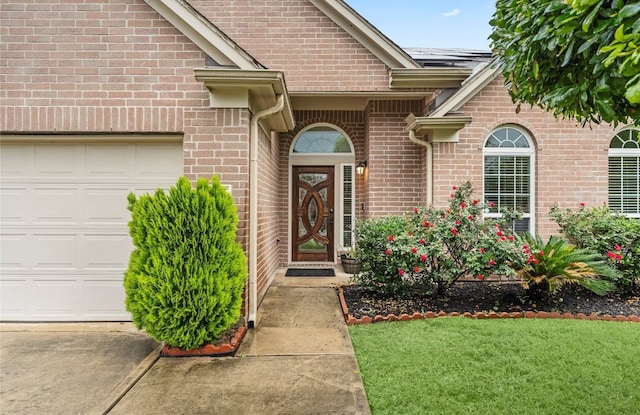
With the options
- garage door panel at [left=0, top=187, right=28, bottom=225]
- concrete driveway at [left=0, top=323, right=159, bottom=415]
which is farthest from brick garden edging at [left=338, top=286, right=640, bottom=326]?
garage door panel at [left=0, top=187, right=28, bottom=225]

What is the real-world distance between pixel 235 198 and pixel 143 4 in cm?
262

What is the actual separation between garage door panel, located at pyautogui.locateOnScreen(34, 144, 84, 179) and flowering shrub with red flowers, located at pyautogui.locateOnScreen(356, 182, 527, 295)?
417cm

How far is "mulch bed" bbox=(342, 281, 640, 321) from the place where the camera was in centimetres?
510

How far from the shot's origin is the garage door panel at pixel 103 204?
4762 millimetres

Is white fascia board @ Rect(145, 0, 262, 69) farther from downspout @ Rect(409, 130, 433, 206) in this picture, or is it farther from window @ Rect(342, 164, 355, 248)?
window @ Rect(342, 164, 355, 248)

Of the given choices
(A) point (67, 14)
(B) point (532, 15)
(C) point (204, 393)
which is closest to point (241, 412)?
(C) point (204, 393)

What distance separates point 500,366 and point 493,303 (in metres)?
2.13

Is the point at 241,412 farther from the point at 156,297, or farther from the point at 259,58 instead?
the point at 259,58

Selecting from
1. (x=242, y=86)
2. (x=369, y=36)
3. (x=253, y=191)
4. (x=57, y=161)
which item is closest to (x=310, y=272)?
(x=253, y=191)

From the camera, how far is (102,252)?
4.80 m

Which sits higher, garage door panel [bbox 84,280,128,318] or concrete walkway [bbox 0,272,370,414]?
garage door panel [bbox 84,280,128,318]

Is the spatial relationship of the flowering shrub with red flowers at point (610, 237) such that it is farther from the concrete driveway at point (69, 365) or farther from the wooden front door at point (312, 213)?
the concrete driveway at point (69, 365)

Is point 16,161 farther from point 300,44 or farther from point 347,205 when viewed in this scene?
point 347,205

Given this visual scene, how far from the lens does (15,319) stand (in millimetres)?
4801
